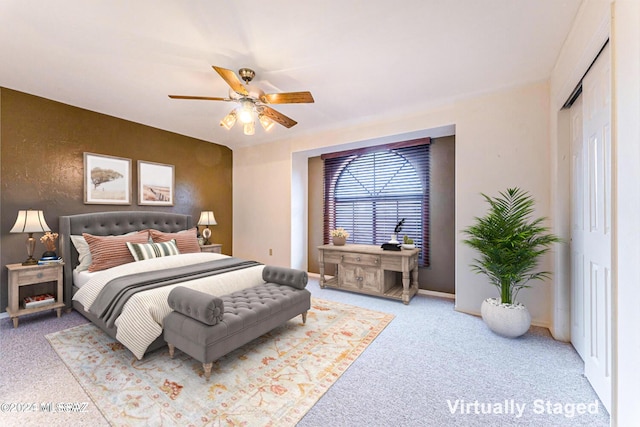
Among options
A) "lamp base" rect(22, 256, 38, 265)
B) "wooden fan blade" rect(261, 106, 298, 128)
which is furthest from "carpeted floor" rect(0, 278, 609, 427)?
"wooden fan blade" rect(261, 106, 298, 128)

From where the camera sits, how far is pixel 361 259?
3775mm

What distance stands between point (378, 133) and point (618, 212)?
2869mm

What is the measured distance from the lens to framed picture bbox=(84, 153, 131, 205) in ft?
11.5

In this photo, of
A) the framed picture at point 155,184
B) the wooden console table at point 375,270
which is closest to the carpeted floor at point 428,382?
the wooden console table at point 375,270

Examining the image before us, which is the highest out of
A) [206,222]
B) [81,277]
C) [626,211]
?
[626,211]

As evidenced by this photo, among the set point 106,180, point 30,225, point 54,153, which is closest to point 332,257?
point 106,180

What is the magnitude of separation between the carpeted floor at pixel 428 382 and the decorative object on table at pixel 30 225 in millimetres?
763

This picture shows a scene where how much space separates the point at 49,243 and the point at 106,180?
1.05 m

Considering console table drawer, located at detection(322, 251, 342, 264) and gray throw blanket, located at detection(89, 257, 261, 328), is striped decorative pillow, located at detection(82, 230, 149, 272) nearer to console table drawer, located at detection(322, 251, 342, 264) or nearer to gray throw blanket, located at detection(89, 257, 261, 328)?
gray throw blanket, located at detection(89, 257, 261, 328)

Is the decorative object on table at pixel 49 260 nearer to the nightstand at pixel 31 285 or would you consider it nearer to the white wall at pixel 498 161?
the nightstand at pixel 31 285

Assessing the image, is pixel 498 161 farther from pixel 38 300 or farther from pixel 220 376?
pixel 38 300

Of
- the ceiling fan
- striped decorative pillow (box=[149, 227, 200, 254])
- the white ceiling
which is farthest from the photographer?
striped decorative pillow (box=[149, 227, 200, 254])

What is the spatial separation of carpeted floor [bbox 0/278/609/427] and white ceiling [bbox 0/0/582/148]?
2.59m

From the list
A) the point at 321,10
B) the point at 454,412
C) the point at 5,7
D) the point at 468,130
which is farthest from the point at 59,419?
the point at 468,130
